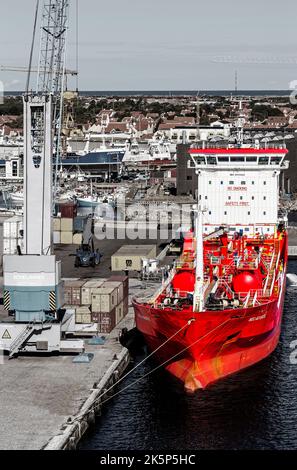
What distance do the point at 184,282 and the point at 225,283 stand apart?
248 cm

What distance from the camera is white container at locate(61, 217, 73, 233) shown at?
220ft

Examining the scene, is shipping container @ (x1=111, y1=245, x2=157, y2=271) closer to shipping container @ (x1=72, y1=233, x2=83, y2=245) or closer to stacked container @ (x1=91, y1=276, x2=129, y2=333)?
shipping container @ (x1=72, y1=233, x2=83, y2=245)

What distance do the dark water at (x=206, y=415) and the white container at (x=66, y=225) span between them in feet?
101

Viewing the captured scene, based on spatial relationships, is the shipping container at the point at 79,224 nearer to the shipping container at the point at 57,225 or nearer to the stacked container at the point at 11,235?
the shipping container at the point at 57,225

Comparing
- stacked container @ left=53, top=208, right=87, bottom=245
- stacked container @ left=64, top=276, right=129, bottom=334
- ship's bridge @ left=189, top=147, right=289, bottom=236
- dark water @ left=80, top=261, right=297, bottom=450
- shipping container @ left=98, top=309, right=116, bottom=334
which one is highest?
ship's bridge @ left=189, top=147, right=289, bottom=236

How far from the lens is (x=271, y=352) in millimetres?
39375

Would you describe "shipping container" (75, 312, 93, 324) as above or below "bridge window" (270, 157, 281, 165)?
below

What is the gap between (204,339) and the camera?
3409 cm

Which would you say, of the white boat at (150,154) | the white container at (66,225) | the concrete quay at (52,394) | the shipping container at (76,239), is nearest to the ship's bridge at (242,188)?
the concrete quay at (52,394)

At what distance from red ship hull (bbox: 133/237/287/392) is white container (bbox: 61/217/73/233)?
99.1 ft

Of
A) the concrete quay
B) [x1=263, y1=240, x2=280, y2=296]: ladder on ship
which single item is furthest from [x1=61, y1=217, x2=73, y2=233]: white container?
the concrete quay

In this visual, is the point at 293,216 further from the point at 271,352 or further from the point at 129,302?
the point at 271,352
